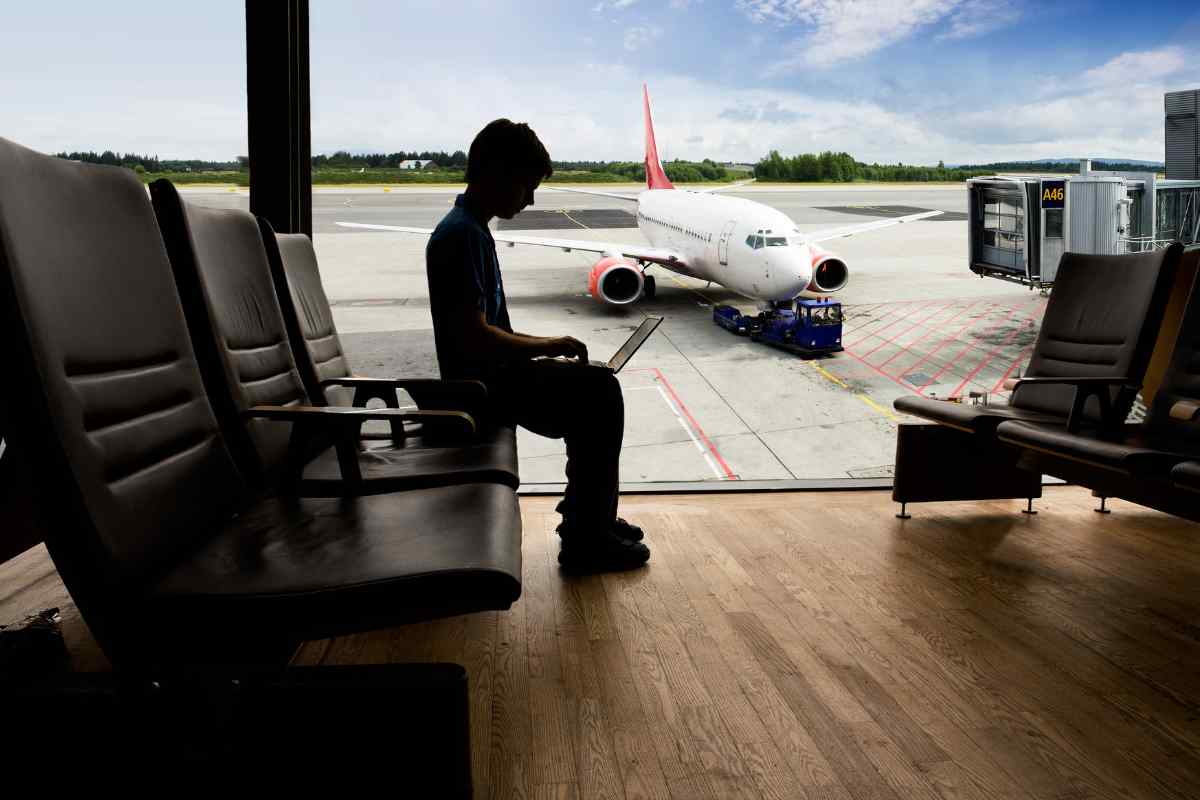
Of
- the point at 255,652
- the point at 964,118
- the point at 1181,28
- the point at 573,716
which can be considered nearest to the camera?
the point at 255,652

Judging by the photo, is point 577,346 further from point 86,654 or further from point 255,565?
point 86,654

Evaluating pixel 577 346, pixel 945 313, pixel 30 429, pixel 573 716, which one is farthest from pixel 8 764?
pixel 945 313

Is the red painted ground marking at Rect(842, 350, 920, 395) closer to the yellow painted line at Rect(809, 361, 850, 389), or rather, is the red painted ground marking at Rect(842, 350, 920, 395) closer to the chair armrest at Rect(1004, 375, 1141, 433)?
the yellow painted line at Rect(809, 361, 850, 389)

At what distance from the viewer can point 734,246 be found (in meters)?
8.05

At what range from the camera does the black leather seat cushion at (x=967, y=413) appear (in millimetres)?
2785

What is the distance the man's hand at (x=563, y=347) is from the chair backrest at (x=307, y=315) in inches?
23.5

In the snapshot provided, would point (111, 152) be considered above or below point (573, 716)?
above

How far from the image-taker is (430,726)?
1.09 m

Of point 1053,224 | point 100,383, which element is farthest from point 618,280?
point 100,383

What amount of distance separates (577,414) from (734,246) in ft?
19.8

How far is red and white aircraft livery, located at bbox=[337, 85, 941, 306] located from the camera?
7.53 metres

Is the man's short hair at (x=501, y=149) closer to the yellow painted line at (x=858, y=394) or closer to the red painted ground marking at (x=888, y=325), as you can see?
the yellow painted line at (x=858, y=394)

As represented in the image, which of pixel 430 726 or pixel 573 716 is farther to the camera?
pixel 573 716

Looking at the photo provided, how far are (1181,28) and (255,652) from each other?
4770 mm
